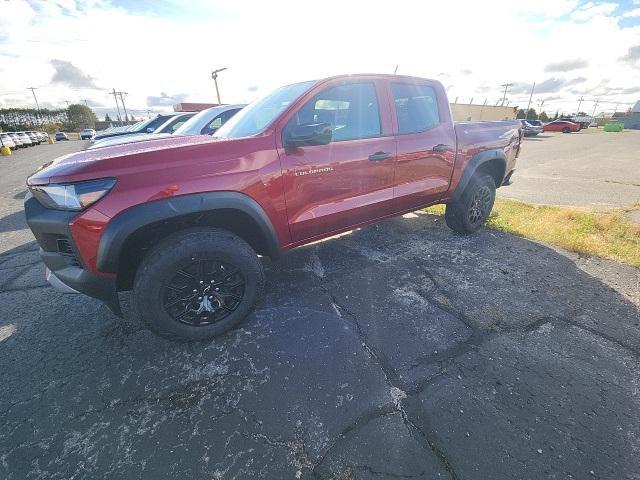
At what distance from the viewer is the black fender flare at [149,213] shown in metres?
2.04

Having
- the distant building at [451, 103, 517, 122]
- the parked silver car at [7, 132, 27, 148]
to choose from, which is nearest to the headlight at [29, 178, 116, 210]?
the parked silver car at [7, 132, 27, 148]

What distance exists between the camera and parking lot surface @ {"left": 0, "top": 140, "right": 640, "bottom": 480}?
1.69 metres

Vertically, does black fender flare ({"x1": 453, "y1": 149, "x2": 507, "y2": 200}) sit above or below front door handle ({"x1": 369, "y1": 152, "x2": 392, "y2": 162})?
below

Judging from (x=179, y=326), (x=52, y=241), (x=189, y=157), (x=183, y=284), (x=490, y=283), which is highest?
(x=189, y=157)

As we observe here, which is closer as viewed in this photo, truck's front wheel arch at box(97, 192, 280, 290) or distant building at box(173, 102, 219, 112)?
truck's front wheel arch at box(97, 192, 280, 290)

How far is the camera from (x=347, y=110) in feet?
10.2

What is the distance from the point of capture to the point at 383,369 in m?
2.24

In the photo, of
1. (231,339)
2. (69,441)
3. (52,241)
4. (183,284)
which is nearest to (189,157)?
(183,284)

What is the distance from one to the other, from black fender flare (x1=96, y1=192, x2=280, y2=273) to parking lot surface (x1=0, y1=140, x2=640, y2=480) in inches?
33.8

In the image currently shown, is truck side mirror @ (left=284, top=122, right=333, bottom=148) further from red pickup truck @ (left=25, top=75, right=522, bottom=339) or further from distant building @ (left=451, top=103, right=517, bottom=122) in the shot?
distant building @ (left=451, top=103, right=517, bottom=122)

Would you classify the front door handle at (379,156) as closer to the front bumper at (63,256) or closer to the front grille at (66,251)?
the front bumper at (63,256)

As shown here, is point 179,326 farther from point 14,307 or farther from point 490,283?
point 490,283

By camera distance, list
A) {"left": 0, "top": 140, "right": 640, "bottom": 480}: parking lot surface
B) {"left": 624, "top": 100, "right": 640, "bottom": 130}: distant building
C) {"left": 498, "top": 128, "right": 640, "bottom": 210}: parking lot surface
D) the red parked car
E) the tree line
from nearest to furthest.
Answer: {"left": 0, "top": 140, "right": 640, "bottom": 480}: parking lot surface < {"left": 498, "top": 128, "right": 640, "bottom": 210}: parking lot surface < the red parked car < {"left": 624, "top": 100, "right": 640, "bottom": 130}: distant building < the tree line

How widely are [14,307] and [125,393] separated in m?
1.94
